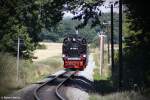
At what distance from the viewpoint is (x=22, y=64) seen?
117 ft

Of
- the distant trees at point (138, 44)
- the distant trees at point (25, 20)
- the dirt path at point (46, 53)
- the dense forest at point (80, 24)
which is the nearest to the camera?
the distant trees at point (138, 44)

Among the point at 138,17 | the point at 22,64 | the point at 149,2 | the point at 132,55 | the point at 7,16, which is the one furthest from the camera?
the point at 7,16

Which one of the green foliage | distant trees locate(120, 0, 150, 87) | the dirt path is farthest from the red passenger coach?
distant trees locate(120, 0, 150, 87)

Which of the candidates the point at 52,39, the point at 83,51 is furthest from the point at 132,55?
the point at 52,39

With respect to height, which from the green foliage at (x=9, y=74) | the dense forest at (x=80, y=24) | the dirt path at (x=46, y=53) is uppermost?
the dense forest at (x=80, y=24)

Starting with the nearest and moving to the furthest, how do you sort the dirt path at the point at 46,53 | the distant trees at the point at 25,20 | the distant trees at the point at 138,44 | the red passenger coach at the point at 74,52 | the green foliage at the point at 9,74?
the distant trees at the point at 138,44 → the green foliage at the point at 9,74 → the distant trees at the point at 25,20 → the red passenger coach at the point at 74,52 → the dirt path at the point at 46,53

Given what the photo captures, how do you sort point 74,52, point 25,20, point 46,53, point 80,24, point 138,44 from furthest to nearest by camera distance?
point 46,53 < point 74,52 < point 25,20 < point 80,24 < point 138,44

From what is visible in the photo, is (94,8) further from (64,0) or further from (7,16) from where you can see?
(7,16)

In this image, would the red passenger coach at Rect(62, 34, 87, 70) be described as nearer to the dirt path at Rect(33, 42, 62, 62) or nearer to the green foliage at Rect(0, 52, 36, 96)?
the green foliage at Rect(0, 52, 36, 96)

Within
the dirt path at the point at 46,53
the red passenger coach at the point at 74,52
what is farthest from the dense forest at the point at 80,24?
the dirt path at the point at 46,53

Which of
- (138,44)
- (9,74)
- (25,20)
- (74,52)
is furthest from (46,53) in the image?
(138,44)

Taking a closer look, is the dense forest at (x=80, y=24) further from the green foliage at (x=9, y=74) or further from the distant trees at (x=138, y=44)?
the green foliage at (x=9, y=74)

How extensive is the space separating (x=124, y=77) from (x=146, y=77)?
8.36m

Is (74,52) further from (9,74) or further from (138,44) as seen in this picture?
(138,44)
